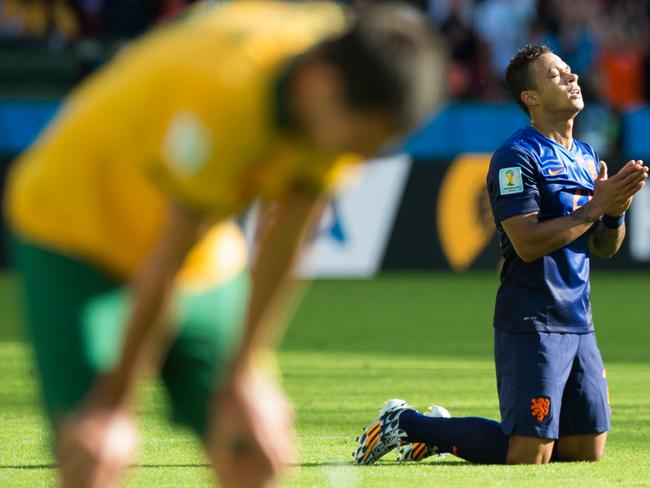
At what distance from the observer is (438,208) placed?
16.9 m

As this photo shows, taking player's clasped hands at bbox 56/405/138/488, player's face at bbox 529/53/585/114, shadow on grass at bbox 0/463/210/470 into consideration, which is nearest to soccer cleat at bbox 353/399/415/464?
shadow on grass at bbox 0/463/210/470

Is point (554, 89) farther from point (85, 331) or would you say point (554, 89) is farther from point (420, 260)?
point (420, 260)

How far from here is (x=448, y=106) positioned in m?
18.6

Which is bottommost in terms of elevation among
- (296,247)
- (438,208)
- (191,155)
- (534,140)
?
(438,208)

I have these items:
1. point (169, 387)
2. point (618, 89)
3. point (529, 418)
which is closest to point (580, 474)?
point (529, 418)

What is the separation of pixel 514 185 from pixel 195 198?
11.6ft

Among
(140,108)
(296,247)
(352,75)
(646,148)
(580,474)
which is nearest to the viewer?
(352,75)

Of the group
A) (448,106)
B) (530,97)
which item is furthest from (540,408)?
(448,106)

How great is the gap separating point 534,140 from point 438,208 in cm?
1033

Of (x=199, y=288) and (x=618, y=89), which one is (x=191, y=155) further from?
(x=618, y=89)

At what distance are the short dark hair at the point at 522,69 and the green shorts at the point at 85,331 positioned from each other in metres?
3.33

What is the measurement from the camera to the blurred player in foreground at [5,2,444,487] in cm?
308

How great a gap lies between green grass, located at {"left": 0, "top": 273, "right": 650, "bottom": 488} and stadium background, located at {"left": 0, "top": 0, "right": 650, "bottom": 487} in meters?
0.02

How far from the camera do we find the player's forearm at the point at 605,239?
666 cm
